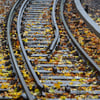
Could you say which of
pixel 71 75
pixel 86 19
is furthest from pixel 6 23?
pixel 71 75

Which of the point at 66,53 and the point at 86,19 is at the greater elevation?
the point at 86,19

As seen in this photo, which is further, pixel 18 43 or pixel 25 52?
pixel 18 43

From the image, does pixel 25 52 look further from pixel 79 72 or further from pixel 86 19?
pixel 86 19

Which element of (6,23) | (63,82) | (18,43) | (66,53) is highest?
(6,23)

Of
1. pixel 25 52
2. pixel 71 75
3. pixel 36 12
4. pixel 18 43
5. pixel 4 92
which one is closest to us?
pixel 4 92

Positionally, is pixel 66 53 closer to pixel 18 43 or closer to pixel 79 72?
pixel 79 72

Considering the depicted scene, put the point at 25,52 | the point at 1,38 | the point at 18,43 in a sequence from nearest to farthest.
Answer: the point at 25,52 → the point at 18,43 → the point at 1,38
